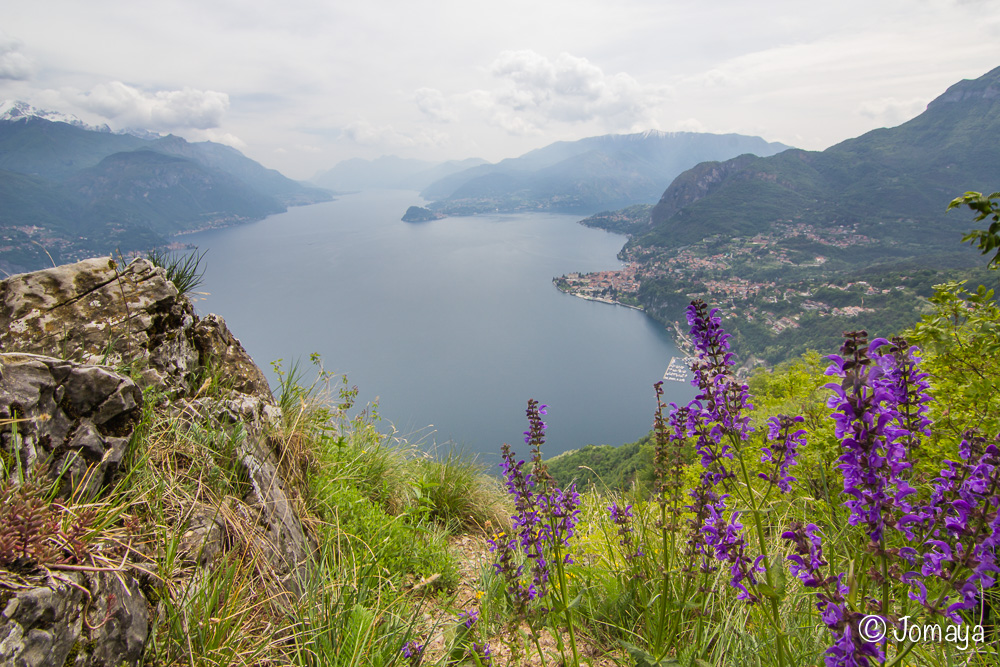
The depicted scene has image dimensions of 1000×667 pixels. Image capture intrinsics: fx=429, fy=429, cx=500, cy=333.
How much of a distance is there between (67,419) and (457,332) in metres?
68.5

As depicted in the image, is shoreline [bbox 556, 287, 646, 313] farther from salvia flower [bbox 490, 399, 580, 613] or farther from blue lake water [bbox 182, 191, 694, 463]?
salvia flower [bbox 490, 399, 580, 613]

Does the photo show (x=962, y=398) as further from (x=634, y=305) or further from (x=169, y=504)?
(x=634, y=305)

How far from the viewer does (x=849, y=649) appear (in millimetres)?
1193

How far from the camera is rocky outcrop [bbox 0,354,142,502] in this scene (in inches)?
74.1

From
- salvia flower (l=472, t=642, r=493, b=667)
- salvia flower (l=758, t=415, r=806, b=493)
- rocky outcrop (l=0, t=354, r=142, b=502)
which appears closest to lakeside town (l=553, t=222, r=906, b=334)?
salvia flower (l=758, t=415, r=806, b=493)

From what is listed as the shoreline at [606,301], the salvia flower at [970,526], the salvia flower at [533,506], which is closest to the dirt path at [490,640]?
the salvia flower at [533,506]

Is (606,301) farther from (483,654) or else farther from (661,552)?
(483,654)

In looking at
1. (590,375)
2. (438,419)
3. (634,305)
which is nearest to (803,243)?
(634,305)

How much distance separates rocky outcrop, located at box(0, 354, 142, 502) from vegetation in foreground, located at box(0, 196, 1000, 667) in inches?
5.4

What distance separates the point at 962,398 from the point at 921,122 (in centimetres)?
25735

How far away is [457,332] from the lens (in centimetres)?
7044

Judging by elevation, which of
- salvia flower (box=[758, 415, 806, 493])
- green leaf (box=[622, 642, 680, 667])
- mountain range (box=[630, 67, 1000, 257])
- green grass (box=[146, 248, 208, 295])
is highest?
mountain range (box=[630, 67, 1000, 257])

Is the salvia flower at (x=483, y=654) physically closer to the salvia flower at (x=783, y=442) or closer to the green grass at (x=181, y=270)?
the salvia flower at (x=783, y=442)

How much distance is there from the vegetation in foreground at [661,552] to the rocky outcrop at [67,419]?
0.14 m
